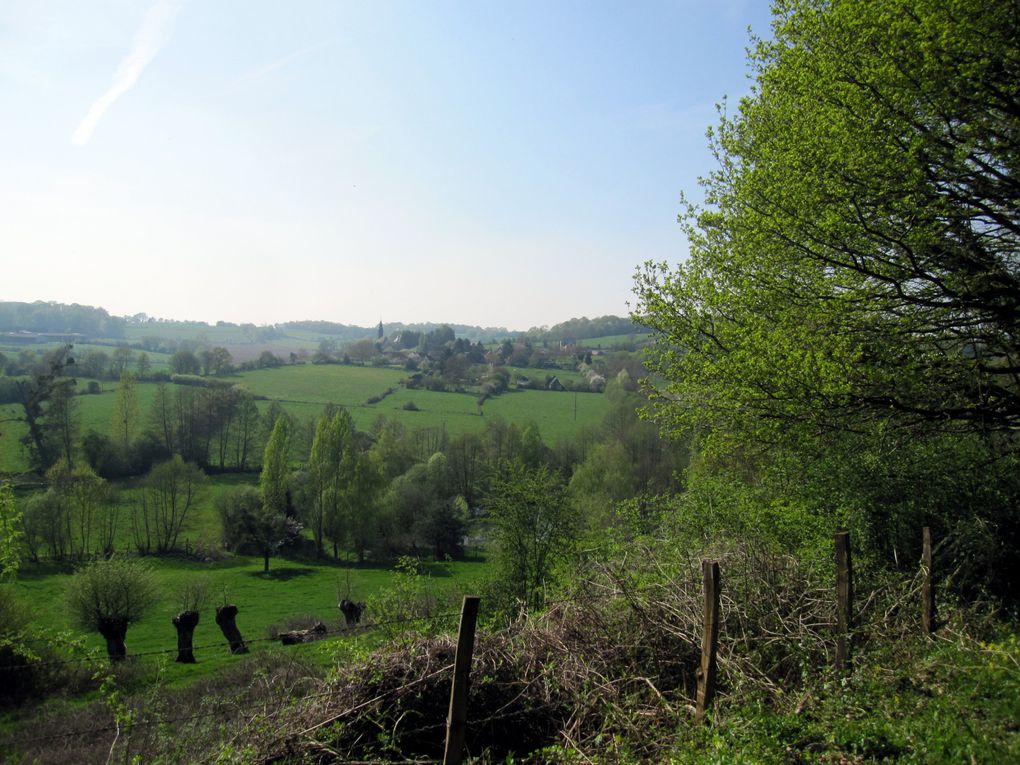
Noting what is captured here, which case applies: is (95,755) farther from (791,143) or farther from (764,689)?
(791,143)

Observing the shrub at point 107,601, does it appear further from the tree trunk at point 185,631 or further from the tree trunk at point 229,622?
the tree trunk at point 229,622

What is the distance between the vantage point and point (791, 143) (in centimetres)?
1105

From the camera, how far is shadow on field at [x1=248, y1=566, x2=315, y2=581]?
4947cm

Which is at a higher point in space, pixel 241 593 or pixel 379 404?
pixel 379 404

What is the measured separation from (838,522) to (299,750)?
27.3ft

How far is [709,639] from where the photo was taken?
6.09 m

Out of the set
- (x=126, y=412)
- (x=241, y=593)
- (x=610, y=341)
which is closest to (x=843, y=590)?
(x=241, y=593)

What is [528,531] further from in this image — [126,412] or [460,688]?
[126,412]

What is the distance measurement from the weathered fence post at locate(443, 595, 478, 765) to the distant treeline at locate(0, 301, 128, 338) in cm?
15460

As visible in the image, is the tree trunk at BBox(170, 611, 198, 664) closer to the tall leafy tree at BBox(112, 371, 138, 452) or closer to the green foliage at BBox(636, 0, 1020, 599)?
the green foliage at BBox(636, 0, 1020, 599)

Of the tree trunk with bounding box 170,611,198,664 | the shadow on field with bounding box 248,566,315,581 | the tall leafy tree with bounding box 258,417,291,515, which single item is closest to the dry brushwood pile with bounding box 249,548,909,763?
the tree trunk with bounding box 170,611,198,664

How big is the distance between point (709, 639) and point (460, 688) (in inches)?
93.2

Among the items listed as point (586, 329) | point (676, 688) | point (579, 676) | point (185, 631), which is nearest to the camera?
point (676, 688)

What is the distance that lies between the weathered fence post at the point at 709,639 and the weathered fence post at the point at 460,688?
7.31 feet
